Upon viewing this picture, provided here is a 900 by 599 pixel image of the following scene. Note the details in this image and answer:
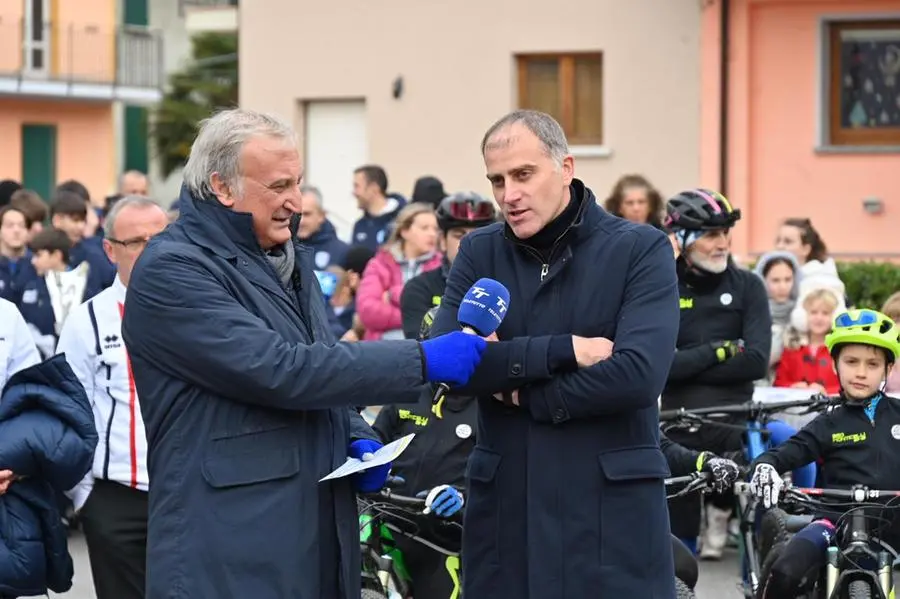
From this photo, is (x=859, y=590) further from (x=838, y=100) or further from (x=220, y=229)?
(x=838, y=100)

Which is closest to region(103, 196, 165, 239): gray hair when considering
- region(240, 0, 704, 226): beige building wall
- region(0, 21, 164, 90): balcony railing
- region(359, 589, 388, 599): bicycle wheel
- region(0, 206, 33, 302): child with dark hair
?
region(359, 589, 388, 599): bicycle wheel

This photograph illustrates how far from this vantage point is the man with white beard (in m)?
9.45

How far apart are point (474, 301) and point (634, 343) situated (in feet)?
1.61

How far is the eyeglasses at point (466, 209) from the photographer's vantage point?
9.17 metres

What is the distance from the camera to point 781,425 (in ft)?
30.7

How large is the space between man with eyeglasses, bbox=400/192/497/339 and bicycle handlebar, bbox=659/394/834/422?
1.25m

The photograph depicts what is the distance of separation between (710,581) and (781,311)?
98.5 inches

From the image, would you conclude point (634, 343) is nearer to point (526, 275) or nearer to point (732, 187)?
point (526, 275)

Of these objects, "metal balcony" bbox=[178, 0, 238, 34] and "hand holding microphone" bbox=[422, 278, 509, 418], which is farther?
"metal balcony" bbox=[178, 0, 238, 34]

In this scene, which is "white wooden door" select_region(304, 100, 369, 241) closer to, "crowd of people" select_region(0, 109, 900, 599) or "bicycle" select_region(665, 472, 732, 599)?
"bicycle" select_region(665, 472, 732, 599)

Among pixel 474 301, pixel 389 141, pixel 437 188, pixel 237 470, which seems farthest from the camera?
pixel 389 141

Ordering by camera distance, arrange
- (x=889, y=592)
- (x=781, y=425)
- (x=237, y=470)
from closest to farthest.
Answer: (x=237, y=470) < (x=889, y=592) < (x=781, y=425)

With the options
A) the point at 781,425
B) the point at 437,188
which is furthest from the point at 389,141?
the point at 781,425

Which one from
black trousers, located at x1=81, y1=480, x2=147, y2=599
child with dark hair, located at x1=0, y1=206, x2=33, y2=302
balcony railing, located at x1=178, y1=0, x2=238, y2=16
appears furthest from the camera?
balcony railing, located at x1=178, y1=0, x2=238, y2=16
